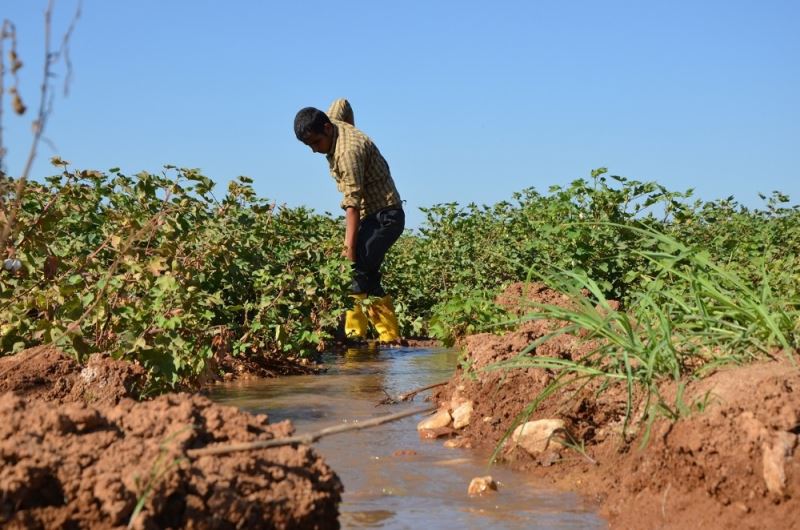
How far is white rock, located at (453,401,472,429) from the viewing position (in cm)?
589

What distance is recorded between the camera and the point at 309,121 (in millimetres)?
8961

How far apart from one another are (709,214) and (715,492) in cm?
972

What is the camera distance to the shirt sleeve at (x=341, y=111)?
9.79m

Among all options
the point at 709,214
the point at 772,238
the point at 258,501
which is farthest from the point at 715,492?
the point at 709,214

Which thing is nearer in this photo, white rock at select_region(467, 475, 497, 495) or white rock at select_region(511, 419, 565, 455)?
white rock at select_region(467, 475, 497, 495)

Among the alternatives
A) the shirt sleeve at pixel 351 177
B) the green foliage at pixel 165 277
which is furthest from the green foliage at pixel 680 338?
the shirt sleeve at pixel 351 177

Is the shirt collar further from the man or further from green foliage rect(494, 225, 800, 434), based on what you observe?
green foliage rect(494, 225, 800, 434)

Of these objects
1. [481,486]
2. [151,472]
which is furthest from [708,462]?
[151,472]

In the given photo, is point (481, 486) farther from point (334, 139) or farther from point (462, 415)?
point (334, 139)

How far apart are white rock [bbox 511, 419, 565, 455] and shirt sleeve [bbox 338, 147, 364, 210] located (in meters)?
4.36

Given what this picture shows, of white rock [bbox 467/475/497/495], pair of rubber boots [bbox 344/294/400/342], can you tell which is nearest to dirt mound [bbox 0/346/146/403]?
white rock [bbox 467/475/497/495]

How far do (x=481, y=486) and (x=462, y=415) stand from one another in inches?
55.9

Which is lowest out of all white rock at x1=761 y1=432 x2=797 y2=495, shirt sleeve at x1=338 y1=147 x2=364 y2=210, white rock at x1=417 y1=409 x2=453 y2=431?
white rock at x1=761 y1=432 x2=797 y2=495

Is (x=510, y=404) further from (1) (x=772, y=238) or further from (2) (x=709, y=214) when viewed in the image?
(2) (x=709, y=214)
